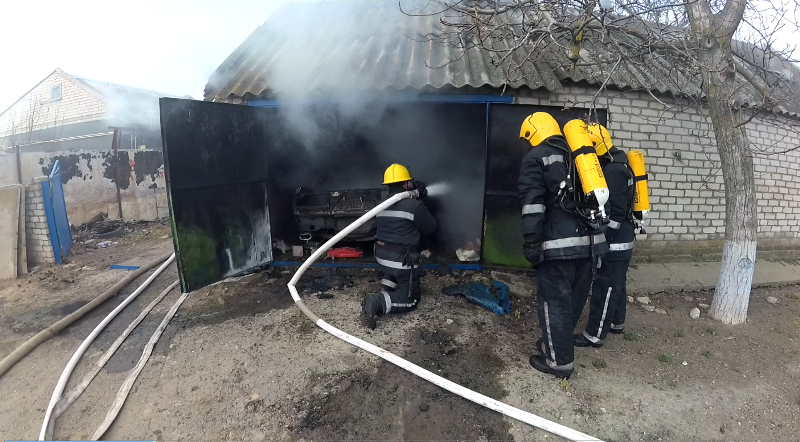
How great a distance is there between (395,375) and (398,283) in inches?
48.9

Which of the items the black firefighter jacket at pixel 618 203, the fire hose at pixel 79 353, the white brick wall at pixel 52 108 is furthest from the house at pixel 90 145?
the black firefighter jacket at pixel 618 203

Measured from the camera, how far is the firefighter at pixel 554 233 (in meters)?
3.13

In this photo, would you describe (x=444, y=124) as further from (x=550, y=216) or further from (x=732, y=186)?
(x=732, y=186)

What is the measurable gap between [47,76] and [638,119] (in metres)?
26.3

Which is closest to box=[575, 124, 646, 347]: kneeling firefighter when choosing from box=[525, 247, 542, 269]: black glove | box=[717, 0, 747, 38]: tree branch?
box=[525, 247, 542, 269]: black glove

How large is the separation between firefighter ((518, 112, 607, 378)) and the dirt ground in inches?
17.5

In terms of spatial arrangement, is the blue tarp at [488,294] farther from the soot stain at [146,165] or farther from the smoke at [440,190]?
the soot stain at [146,165]

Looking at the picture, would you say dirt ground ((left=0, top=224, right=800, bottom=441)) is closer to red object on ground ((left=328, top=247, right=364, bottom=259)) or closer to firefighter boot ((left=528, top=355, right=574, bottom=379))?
firefighter boot ((left=528, top=355, right=574, bottom=379))

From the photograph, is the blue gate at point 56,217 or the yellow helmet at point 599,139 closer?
the yellow helmet at point 599,139

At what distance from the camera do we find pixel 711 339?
13.0 feet

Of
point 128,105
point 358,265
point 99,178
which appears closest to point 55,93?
point 128,105

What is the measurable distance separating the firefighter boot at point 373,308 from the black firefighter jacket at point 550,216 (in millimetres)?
1694

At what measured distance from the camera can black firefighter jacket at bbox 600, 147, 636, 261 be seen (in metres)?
3.62

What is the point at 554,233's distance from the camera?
10.4ft
